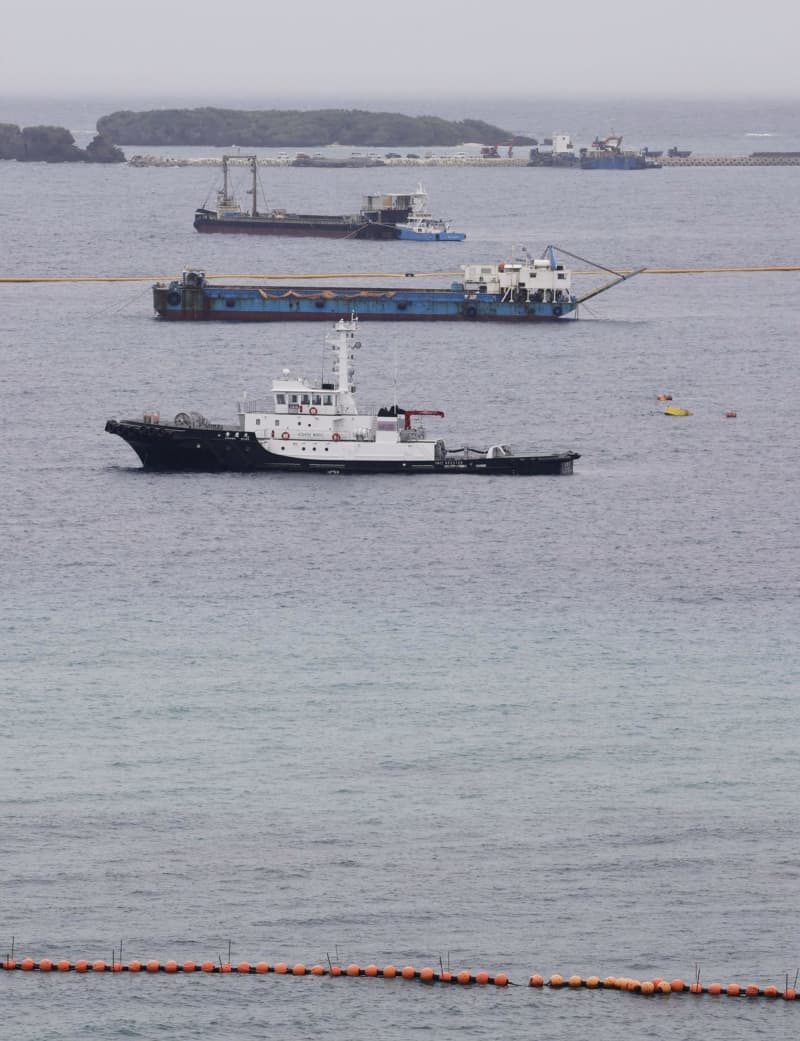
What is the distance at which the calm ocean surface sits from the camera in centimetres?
6241

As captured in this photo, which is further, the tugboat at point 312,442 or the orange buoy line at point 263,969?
the tugboat at point 312,442

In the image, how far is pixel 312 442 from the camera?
423 feet

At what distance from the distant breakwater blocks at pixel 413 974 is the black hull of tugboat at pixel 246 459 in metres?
69.0

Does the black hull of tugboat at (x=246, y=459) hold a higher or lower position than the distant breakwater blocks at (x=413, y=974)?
higher

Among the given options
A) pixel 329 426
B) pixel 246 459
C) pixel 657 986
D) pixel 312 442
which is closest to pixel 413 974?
pixel 657 986

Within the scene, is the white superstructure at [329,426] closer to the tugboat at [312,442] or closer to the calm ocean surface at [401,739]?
the tugboat at [312,442]

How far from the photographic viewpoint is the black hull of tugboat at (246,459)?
129 m

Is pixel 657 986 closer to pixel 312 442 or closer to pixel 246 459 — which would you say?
pixel 312 442

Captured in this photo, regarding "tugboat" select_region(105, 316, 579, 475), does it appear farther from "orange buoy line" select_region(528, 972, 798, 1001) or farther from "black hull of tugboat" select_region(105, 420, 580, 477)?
"orange buoy line" select_region(528, 972, 798, 1001)

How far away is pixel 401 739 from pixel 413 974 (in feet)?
65.8

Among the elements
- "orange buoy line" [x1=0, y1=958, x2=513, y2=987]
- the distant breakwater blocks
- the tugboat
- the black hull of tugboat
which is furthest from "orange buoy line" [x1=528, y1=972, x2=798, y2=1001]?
the black hull of tugboat

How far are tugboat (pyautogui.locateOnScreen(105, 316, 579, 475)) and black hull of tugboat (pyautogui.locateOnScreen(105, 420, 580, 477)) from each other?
0.06m

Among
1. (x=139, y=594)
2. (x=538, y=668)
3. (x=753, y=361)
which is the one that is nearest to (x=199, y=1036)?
(x=538, y=668)

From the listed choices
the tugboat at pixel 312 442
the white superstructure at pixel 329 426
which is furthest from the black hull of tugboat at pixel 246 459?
the white superstructure at pixel 329 426
